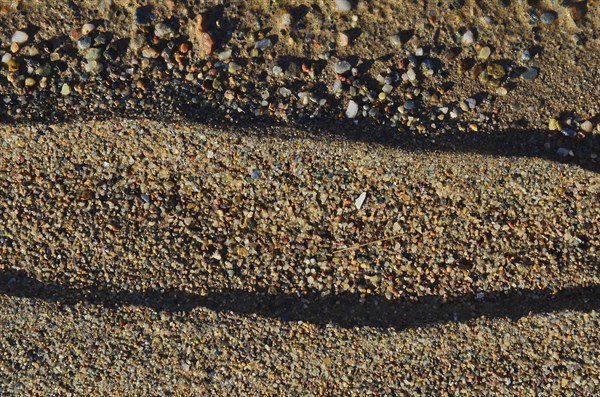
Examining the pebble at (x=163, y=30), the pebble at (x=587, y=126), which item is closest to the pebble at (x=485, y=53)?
the pebble at (x=587, y=126)

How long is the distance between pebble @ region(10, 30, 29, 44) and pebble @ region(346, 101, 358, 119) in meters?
2.30

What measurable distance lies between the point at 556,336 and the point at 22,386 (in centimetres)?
368

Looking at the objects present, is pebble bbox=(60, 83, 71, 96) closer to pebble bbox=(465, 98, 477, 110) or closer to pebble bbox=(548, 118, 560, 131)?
pebble bbox=(465, 98, 477, 110)

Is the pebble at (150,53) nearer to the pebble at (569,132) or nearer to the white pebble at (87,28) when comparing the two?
the white pebble at (87,28)

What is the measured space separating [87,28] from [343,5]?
1.78 metres

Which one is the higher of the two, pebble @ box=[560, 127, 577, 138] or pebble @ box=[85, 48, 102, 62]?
pebble @ box=[560, 127, 577, 138]

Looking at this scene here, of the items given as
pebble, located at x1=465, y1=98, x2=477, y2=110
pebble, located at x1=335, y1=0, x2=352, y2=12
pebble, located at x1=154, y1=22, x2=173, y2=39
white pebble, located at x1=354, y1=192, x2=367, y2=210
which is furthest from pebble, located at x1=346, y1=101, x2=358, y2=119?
pebble, located at x1=154, y1=22, x2=173, y2=39

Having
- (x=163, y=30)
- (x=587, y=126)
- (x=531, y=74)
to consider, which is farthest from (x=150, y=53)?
(x=587, y=126)

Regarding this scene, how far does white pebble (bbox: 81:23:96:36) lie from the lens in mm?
4711

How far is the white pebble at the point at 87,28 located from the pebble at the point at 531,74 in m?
3.01

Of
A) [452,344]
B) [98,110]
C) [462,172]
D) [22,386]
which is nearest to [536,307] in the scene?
[452,344]

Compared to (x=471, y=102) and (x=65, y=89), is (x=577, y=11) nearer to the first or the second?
(x=471, y=102)

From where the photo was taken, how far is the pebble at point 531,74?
185 inches

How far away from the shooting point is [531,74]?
4.70 m
